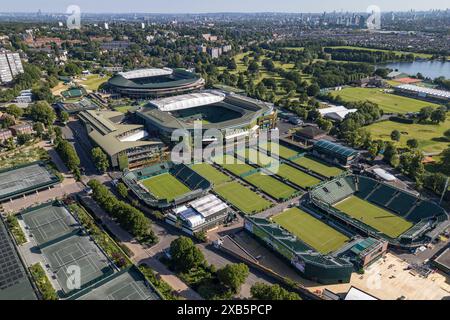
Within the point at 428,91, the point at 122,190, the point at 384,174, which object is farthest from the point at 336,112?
the point at 122,190

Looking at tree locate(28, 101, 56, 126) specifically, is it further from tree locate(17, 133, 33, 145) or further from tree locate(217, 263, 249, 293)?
tree locate(217, 263, 249, 293)

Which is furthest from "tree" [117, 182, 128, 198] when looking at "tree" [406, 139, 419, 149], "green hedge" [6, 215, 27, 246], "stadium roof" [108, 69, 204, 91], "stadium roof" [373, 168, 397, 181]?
"tree" [406, 139, 419, 149]

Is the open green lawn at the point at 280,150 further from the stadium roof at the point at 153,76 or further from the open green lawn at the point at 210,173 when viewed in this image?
the stadium roof at the point at 153,76

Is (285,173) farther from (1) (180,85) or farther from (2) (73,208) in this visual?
(1) (180,85)

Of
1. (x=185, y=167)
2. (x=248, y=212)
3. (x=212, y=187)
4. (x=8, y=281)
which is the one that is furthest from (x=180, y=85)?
(x=8, y=281)

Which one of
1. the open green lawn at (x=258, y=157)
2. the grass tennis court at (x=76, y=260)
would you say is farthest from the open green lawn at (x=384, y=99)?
the grass tennis court at (x=76, y=260)

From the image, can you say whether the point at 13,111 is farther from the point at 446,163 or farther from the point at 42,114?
the point at 446,163
